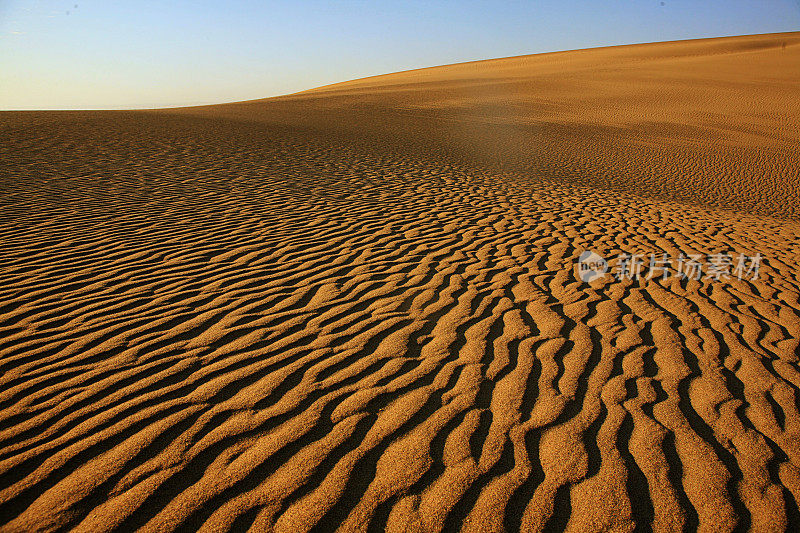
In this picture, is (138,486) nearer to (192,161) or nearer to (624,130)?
(192,161)

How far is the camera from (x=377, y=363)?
3363 millimetres

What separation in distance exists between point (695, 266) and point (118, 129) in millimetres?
15721

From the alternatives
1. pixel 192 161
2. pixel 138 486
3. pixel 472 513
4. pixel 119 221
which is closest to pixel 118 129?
pixel 192 161

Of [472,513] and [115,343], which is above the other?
[115,343]

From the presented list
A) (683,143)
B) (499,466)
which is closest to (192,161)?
(499,466)

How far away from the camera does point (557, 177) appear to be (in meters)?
12.7

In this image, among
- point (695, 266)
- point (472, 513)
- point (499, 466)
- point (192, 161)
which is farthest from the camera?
point (192, 161)

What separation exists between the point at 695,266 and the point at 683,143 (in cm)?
1608

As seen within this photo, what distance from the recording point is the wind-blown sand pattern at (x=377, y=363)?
89.4 inches

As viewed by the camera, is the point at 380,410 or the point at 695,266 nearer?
the point at 380,410

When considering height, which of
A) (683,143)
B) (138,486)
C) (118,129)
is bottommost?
(683,143)

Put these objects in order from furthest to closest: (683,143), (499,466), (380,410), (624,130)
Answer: (624,130), (683,143), (380,410), (499,466)

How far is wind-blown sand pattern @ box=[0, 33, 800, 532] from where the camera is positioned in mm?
2270

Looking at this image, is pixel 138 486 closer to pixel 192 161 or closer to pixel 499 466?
pixel 499 466
